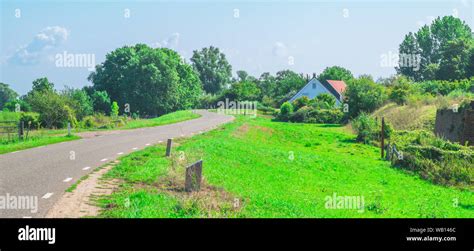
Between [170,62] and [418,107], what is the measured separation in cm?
5689

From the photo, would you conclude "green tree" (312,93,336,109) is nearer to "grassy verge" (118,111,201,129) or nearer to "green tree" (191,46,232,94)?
"grassy verge" (118,111,201,129)

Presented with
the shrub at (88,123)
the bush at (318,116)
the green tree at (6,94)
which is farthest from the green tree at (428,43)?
the green tree at (6,94)

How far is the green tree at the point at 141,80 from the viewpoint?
295 ft

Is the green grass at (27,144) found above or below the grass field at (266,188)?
above

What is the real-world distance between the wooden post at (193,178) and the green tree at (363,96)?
45.3 metres

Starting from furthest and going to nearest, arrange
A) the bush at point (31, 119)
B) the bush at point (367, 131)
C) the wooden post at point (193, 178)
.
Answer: the bush at point (31, 119) → the bush at point (367, 131) → the wooden post at point (193, 178)

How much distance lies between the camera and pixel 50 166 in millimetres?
18000

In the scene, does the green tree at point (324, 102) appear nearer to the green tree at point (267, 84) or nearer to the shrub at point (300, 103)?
the shrub at point (300, 103)

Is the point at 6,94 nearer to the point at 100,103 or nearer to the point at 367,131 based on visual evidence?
the point at 100,103

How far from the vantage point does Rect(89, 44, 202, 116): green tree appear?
295 feet

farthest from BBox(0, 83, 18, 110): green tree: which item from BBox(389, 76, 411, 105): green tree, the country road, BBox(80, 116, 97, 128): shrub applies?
the country road
